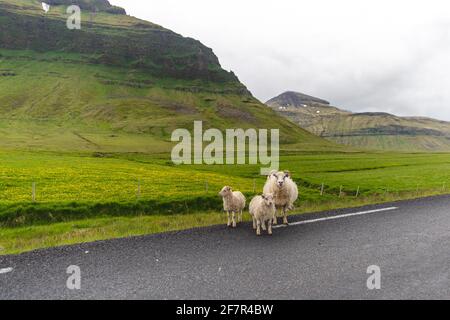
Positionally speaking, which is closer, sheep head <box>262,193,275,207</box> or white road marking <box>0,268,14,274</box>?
white road marking <box>0,268,14,274</box>

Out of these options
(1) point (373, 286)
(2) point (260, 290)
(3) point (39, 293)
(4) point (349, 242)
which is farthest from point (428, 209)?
(3) point (39, 293)

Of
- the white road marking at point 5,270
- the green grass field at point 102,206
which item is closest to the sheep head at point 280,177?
the green grass field at point 102,206

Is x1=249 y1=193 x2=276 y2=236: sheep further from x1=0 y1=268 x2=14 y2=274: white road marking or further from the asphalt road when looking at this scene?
x1=0 y1=268 x2=14 y2=274: white road marking

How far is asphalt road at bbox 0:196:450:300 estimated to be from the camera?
8.40m

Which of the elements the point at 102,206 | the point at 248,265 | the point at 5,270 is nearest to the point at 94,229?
the point at 102,206

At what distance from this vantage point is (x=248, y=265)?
1015cm

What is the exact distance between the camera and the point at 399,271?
9.59 metres

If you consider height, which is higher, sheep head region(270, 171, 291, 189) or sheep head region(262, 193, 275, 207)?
sheep head region(270, 171, 291, 189)

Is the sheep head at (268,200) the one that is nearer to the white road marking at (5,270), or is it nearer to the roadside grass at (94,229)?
the roadside grass at (94,229)

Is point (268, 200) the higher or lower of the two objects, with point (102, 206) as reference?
higher

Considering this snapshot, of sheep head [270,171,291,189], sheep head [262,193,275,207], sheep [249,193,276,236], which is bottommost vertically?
sheep [249,193,276,236]

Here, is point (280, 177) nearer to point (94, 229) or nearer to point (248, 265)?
point (248, 265)

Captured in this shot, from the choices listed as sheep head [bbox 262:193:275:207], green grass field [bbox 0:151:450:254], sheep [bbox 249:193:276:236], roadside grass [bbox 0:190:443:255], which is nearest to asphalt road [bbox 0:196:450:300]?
sheep [bbox 249:193:276:236]

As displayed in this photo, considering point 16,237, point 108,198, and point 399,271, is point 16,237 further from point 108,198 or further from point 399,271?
point 399,271
